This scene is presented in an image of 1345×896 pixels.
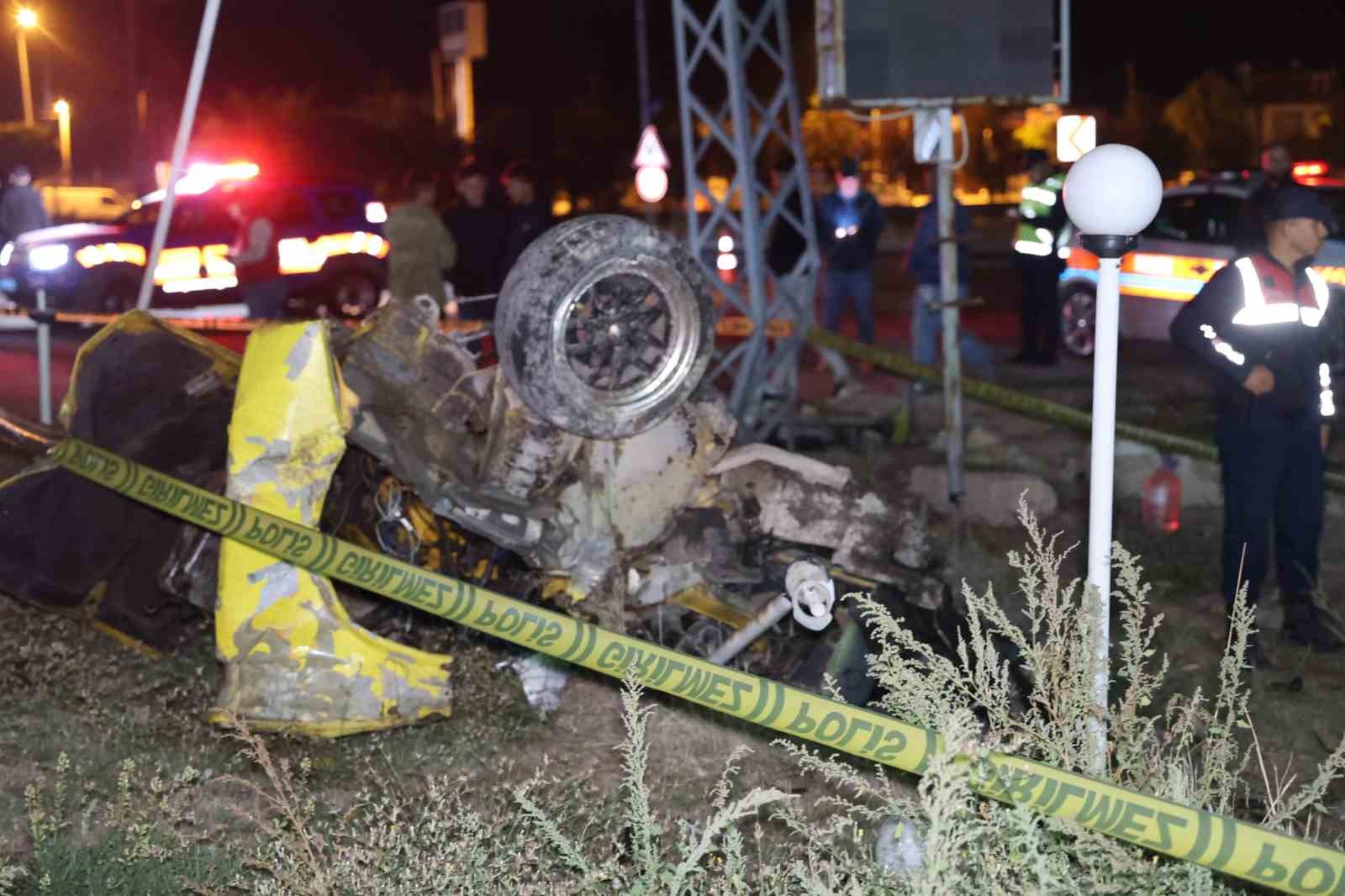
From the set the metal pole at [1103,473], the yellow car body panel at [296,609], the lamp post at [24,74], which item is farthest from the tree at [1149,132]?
the metal pole at [1103,473]

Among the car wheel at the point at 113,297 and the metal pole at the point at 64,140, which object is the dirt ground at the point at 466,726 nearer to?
the car wheel at the point at 113,297

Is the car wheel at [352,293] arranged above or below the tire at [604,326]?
below

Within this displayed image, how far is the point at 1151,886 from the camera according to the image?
3178mm

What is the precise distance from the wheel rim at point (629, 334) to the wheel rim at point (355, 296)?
37.0 ft

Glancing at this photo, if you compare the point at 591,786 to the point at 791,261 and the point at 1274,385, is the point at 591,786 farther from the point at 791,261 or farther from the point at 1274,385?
the point at 791,261

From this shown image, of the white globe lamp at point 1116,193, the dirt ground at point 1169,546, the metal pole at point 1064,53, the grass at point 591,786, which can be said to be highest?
the metal pole at point 1064,53

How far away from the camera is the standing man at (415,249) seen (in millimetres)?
8867

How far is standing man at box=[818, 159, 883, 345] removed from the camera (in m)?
12.5

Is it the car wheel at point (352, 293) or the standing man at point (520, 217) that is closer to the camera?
the standing man at point (520, 217)

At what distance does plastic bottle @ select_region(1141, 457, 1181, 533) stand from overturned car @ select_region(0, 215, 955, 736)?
122 inches

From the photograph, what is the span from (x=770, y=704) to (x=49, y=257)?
14.4m

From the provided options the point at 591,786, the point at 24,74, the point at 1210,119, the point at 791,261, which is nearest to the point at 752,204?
the point at 791,261

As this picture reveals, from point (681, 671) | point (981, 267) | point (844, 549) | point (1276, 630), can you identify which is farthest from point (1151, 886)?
point (981, 267)

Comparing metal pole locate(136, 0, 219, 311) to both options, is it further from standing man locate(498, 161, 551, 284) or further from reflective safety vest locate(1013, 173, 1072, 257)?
reflective safety vest locate(1013, 173, 1072, 257)
